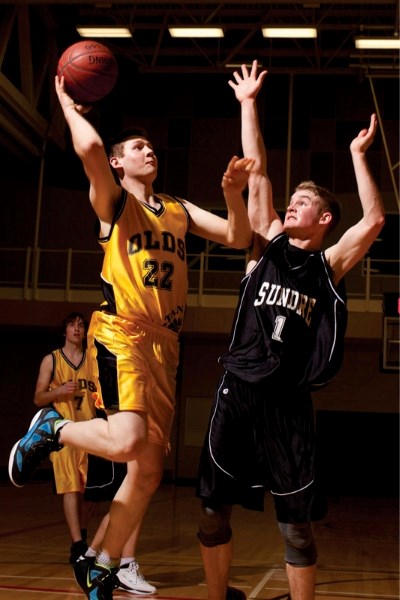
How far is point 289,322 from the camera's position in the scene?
13.0 ft

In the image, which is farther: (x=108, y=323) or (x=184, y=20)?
(x=184, y=20)

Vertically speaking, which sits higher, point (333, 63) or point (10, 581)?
point (333, 63)

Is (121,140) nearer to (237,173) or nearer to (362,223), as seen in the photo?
(237,173)

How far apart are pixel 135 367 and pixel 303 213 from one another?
108cm

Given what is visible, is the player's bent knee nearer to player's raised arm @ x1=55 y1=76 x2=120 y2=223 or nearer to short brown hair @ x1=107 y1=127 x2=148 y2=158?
player's raised arm @ x1=55 y1=76 x2=120 y2=223

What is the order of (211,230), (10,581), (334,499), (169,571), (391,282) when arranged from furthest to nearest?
(391,282)
(334,499)
(169,571)
(10,581)
(211,230)

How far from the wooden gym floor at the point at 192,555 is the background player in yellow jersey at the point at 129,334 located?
42.2 inches

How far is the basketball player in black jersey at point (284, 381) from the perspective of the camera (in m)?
3.82

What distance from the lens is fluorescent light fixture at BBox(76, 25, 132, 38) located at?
14.7 meters

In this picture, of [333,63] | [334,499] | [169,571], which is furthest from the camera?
[333,63]

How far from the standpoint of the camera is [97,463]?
17.6 ft

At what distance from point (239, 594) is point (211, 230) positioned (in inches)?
69.8

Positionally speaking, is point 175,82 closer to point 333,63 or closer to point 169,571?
point 333,63

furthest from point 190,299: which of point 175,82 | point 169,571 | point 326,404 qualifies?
point 169,571
